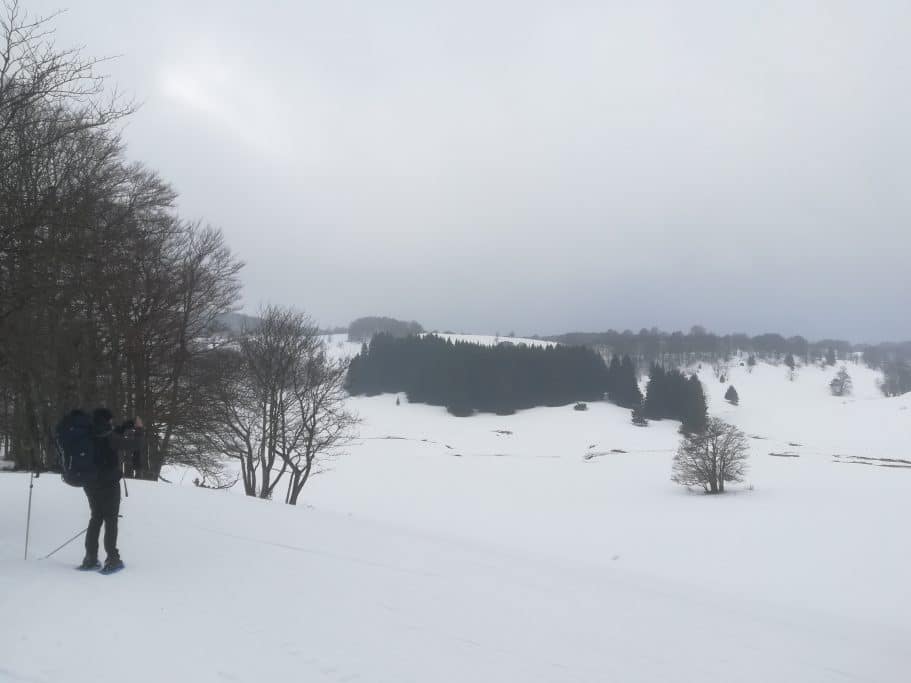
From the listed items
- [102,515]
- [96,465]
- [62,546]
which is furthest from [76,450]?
[62,546]

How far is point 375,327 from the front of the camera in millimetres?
160000

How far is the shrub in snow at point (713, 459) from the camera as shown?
31.8m

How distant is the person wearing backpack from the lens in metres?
5.28

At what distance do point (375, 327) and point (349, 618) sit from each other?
514 feet

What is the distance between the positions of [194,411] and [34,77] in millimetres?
9997

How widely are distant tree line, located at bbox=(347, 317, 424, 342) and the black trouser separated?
148 m

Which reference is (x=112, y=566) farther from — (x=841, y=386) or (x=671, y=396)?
(x=841, y=386)

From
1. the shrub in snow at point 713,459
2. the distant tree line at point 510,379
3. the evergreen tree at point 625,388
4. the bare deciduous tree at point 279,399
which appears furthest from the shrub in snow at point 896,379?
the bare deciduous tree at point 279,399

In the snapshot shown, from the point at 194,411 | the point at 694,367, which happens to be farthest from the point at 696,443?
the point at 694,367

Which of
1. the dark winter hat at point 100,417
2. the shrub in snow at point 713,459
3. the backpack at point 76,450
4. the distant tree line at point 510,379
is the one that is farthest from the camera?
the distant tree line at point 510,379

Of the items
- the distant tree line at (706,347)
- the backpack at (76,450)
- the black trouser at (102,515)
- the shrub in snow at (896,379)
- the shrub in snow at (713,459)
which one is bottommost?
the shrub in snow at (713,459)

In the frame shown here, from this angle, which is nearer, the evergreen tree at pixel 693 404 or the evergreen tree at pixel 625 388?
the evergreen tree at pixel 693 404

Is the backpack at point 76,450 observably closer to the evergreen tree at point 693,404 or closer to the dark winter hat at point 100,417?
the dark winter hat at point 100,417

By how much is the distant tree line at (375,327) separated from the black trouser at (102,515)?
148 m
